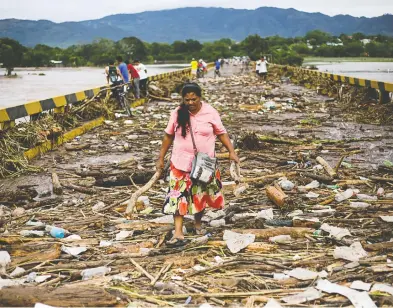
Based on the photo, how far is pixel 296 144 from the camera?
29.1ft

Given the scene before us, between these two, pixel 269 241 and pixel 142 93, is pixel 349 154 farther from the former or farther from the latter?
pixel 142 93

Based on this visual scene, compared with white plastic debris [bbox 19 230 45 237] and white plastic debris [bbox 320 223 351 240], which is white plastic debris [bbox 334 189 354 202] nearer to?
white plastic debris [bbox 320 223 351 240]

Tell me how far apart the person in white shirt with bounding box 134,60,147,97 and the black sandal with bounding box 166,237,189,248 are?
561 inches

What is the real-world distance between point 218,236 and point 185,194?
0.49m

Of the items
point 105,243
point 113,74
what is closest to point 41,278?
point 105,243

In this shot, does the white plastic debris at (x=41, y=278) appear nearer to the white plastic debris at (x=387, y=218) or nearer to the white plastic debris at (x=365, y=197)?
the white plastic debris at (x=387, y=218)

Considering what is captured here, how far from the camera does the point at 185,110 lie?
4.23 meters

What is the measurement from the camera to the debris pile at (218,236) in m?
3.22

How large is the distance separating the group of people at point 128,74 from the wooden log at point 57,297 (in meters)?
12.3

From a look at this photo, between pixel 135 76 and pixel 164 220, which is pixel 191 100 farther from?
pixel 135 76

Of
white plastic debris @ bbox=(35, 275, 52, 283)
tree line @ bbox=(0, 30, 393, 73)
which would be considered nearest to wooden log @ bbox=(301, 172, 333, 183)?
white plastic debris @ bbox=(35, 275, 52, 283)

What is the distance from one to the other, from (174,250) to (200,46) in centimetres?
19516

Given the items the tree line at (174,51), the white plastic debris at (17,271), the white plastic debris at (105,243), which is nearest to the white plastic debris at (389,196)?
the white plastic debris at (105,243)

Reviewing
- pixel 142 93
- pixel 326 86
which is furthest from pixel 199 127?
pixel 326 86
